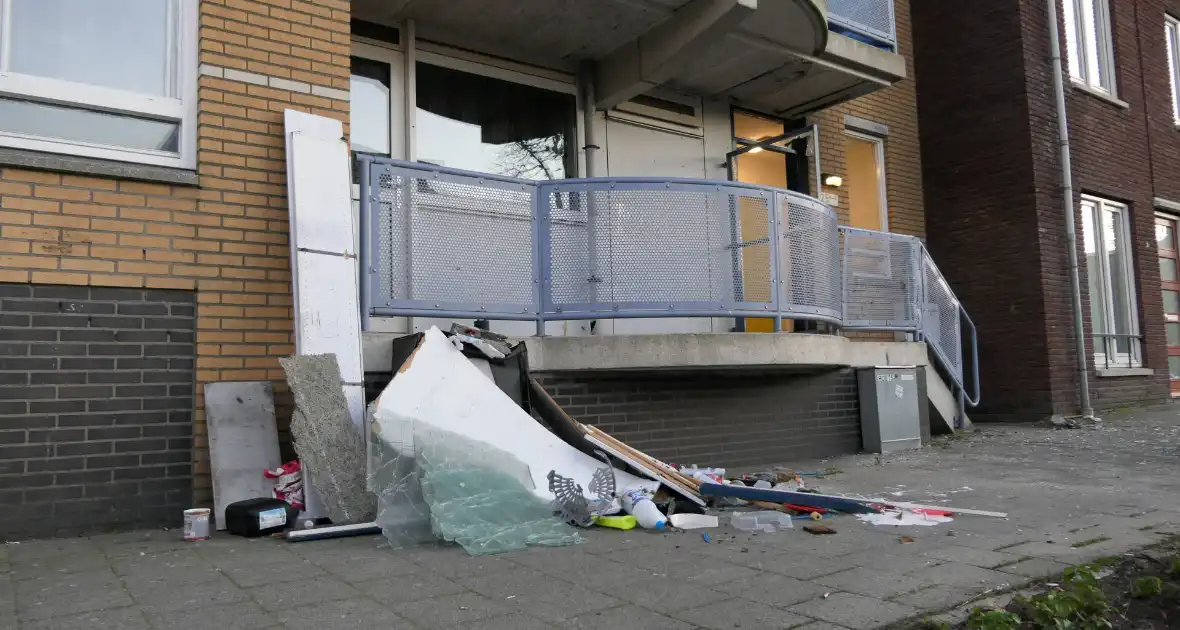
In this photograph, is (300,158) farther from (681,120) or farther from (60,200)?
(681,120)

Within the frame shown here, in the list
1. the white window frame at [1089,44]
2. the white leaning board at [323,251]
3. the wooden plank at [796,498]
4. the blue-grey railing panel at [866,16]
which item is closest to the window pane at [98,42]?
the white leaning board at [323,251]

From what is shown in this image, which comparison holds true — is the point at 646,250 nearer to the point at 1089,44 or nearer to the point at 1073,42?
the point at 1073,42

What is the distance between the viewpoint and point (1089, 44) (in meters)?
13.0

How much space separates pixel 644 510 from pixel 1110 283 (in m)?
11.0

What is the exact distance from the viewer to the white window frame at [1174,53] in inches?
577

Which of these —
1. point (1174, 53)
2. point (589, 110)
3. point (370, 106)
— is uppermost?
point (1174, 53)

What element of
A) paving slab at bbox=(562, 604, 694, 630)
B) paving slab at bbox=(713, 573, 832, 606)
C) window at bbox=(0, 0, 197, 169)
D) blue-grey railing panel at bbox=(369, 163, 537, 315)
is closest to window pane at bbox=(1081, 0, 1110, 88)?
blue-grey railing panel at bbox=(369, 163, 537, 315)

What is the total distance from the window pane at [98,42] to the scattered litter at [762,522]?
434 cm

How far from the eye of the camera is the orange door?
1371 centimetres

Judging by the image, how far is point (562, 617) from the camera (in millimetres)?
2977

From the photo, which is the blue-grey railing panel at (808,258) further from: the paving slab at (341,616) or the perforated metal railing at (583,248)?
the paving slab at (341,616)

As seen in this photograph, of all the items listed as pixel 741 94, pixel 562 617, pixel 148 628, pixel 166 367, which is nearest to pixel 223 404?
pixel 166 367

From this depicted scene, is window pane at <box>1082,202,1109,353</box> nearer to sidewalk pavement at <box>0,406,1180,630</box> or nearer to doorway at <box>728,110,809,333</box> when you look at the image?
doorway at <box>728,110,809,333</box>

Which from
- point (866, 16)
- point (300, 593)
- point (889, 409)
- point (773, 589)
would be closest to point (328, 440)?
point (300, 593)
